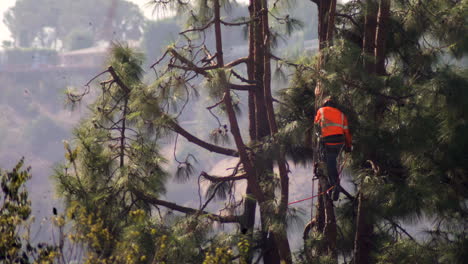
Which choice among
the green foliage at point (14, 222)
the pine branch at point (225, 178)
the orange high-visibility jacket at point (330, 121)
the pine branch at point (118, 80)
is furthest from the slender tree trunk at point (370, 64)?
the green foliage at point (14, 222)

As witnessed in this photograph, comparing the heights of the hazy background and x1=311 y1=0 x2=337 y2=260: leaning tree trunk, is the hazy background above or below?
above

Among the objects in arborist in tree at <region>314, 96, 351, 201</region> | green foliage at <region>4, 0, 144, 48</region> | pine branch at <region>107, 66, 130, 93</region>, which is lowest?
arborist in tree at <region>314, 96, 351, 201</region>

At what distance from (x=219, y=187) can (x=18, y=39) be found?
41967 mm

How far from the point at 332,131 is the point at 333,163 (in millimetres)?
415

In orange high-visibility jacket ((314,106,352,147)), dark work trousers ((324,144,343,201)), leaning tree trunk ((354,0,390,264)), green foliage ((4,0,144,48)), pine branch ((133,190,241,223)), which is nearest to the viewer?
orange high-visibility jacket ((314,106,352,147))

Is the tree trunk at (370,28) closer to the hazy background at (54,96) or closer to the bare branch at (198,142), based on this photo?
the bare branch at (198,142)

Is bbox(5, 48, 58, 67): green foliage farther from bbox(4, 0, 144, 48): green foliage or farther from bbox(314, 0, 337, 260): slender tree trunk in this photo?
bbox(314, 0, 337, 260): slender tree trunk

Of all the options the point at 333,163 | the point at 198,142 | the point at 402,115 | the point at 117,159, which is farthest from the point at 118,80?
the point at 402,115

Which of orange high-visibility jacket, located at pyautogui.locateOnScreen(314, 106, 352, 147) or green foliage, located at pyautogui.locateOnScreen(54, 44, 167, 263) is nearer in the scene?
orange high-visibility jacket, located at pyautogui.locateOnScreen(314, 106, 352, 147)

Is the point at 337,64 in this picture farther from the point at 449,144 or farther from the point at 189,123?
the point at 189,123

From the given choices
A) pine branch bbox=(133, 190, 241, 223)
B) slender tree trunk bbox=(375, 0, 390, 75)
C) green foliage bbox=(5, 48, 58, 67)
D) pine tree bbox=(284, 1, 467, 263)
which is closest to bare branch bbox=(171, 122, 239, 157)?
pine branch bbox=(133, 190, 241, 223)

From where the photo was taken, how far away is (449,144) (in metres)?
4.68

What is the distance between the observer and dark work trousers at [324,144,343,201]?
461cm

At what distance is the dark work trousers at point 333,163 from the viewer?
Answer: 4.61 metres
